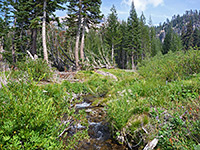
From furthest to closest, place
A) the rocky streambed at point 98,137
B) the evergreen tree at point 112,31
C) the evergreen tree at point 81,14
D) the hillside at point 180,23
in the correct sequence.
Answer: the hillside at point 180,23
the evergreen tree at point 112,31
the evergreen tree at point 81,14
the rocky streambed at point 98,137

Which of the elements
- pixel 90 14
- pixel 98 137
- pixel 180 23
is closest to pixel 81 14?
pixel 90 14

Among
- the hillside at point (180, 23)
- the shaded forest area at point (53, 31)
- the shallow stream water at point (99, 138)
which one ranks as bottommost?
the shallow stream water at point (99, 138)

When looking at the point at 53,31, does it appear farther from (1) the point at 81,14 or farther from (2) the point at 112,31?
(2) the point at 112,31

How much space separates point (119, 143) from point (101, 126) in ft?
3.55

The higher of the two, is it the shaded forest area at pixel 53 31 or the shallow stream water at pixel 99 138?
the shaded forest area at pixel 53 31

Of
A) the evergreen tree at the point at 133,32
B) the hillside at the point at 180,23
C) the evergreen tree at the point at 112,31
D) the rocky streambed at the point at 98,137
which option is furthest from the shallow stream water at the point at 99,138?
the hillside at the point at 180,23

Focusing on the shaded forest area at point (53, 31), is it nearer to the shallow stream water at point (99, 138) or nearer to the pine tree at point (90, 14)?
the pine tree at point (90, 14)

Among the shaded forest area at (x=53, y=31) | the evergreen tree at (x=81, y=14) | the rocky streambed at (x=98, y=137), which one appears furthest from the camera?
the evergreen tree at (x=81, y=14)

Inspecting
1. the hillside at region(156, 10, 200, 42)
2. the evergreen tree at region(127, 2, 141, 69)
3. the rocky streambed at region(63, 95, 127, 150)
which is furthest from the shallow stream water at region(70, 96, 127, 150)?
the hillside at region(156, 10, 200, 42)

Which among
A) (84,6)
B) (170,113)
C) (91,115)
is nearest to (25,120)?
(170,113)

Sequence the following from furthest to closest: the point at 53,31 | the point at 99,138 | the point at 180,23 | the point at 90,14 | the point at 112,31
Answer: the point at 180,23
the point at 112,31
the point at 90,14
the point at 53,31
the point at 99,138

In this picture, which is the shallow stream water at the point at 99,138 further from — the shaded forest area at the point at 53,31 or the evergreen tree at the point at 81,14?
the evergreen tree at the point at 81,14

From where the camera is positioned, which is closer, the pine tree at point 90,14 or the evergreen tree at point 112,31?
the pine tree at point 90,14

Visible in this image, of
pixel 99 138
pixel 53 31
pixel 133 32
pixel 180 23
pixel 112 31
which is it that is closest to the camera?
pixel 99 138
